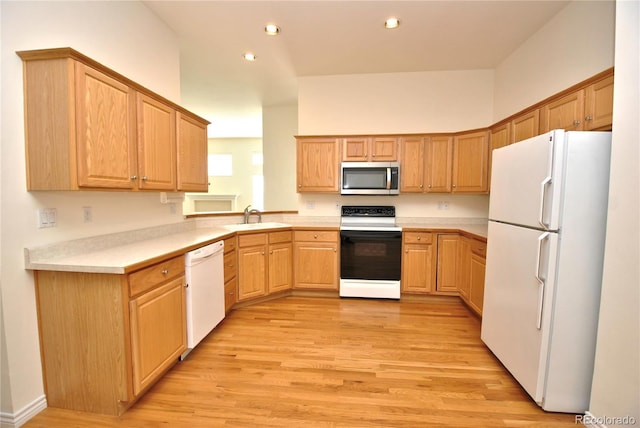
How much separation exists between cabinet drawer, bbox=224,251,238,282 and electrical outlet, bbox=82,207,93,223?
1.18 metres

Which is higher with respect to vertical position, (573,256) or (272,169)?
(272,169)

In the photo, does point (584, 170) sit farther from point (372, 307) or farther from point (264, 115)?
point (264, 115)

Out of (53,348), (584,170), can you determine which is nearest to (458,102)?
(584,170)

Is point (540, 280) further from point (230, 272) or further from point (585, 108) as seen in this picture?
point (230, 272)

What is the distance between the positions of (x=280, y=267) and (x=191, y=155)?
164cm

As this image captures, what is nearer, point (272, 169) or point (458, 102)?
point (458, 102)

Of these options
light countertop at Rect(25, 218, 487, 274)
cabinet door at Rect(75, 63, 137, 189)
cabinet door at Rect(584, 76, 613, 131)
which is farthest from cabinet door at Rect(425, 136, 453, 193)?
cabinet door at Rect(75, 63, 137, 189)

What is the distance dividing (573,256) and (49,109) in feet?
10.1

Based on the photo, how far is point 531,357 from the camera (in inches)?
70.2

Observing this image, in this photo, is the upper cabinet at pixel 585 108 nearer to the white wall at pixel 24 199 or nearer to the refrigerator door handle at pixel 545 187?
the refrigerator door handle at pixel 545 187

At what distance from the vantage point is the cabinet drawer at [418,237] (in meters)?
3.42

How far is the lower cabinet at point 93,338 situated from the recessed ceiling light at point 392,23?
114 inches

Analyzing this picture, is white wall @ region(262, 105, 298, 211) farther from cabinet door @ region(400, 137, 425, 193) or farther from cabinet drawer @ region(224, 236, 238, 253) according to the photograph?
cabinet drawer @ region(224, 236, 238, 253)

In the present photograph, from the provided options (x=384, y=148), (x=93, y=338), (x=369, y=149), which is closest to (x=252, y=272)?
(x=93, y=338)
